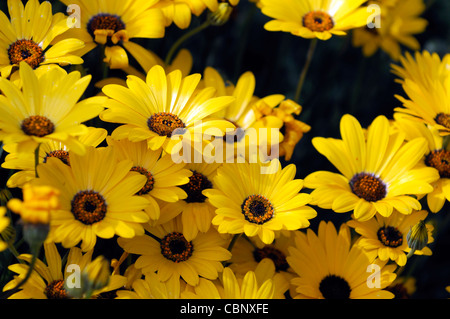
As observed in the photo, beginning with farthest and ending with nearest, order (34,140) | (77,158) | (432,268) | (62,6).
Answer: (432,268), (62,6), (77,158), (34,140)

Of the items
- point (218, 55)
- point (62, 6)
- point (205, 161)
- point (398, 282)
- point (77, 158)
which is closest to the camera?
point (77, 158)

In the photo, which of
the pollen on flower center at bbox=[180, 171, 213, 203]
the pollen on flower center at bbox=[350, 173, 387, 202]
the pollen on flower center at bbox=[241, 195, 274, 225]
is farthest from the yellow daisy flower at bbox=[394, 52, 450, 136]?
the pollen on flower center at bbox=[180, 171, 213, 203]

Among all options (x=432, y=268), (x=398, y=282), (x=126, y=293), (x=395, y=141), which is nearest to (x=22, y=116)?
(x=126, y=293)

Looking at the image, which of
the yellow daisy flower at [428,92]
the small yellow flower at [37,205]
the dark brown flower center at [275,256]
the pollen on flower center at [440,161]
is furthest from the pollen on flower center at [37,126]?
the pollen on flower center at [440,161]

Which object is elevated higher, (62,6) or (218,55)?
(218,55)

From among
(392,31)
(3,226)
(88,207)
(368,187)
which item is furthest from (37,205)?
(392,31)

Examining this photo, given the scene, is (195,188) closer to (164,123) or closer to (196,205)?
(196,205)
